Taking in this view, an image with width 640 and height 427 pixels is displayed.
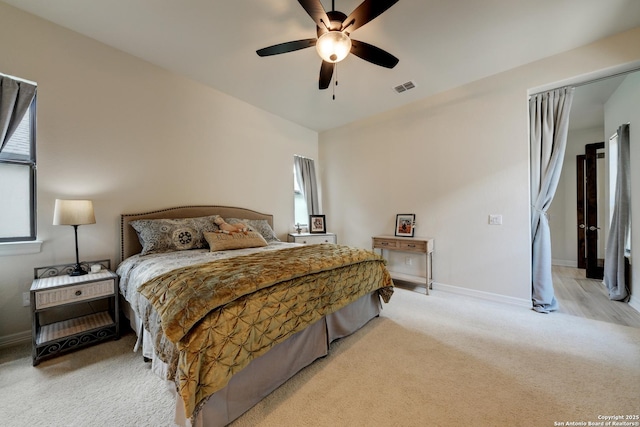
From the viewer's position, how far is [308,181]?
5.02 m

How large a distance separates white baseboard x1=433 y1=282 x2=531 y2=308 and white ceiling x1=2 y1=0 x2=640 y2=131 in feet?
9.59

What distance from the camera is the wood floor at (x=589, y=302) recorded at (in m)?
2.58

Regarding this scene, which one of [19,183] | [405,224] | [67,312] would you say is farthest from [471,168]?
[19,183]

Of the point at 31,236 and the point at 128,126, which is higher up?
the point at 128,126

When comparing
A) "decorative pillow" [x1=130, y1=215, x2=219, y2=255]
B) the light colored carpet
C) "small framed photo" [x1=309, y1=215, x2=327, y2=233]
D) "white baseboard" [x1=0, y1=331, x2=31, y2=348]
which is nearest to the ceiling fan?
"decorative pillow" [x1=130, y1=215, x2=219, y2=255]

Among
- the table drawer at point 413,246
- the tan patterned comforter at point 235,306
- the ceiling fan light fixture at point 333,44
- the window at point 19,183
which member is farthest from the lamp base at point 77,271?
the table drawer at point 413,246

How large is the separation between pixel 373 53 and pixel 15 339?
13.5ft

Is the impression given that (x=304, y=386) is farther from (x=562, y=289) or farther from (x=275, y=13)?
(x=562, y=289)

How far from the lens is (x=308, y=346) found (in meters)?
1.84

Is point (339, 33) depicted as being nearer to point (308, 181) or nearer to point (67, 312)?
point (308, 181)

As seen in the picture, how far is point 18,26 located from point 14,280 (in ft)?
7.57

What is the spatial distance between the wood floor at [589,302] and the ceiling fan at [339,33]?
355cm

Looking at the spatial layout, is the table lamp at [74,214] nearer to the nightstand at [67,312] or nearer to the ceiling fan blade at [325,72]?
the nightstand at [67,312]

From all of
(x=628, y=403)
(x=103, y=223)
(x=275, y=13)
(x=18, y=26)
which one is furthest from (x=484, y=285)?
(x=18, y=26)
